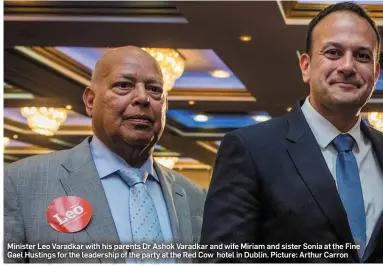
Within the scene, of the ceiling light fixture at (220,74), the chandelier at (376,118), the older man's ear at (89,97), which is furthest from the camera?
the chandelier at (376,118)

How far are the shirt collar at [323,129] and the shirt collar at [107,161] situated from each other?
1.30 feet

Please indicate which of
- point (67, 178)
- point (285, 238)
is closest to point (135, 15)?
point (67, 178)

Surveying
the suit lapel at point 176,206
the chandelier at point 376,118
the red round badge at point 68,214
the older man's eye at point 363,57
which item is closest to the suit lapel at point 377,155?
the older man's eye at point 363,57

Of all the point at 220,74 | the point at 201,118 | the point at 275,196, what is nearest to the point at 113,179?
the point at 275,196

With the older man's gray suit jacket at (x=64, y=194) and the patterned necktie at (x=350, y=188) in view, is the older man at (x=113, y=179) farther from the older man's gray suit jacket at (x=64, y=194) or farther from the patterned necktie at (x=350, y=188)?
the patterned necktie at (x=350, y=188)

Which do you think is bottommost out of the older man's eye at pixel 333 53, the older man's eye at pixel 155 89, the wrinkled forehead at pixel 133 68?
the older man's eye at pixel 333 53

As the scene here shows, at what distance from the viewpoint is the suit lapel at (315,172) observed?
3.83 feet

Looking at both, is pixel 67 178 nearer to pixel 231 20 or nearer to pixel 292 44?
pixel 231 20

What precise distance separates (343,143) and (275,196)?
0.62ft

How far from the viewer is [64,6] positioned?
4230 mm

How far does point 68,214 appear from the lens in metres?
1.35

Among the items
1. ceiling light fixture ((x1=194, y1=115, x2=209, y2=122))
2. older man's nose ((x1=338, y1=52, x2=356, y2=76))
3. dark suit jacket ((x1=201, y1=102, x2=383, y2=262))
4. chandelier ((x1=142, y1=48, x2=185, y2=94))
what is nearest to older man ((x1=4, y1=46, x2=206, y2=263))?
dark suit jacket ((x1=201, y1=102, x2=383, y2=262))

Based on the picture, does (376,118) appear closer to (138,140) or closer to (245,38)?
(245,38)

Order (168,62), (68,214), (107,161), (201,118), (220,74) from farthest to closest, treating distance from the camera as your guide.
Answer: (201,118) → (220,74) → (168,62) → (107,161) → (68,214)
